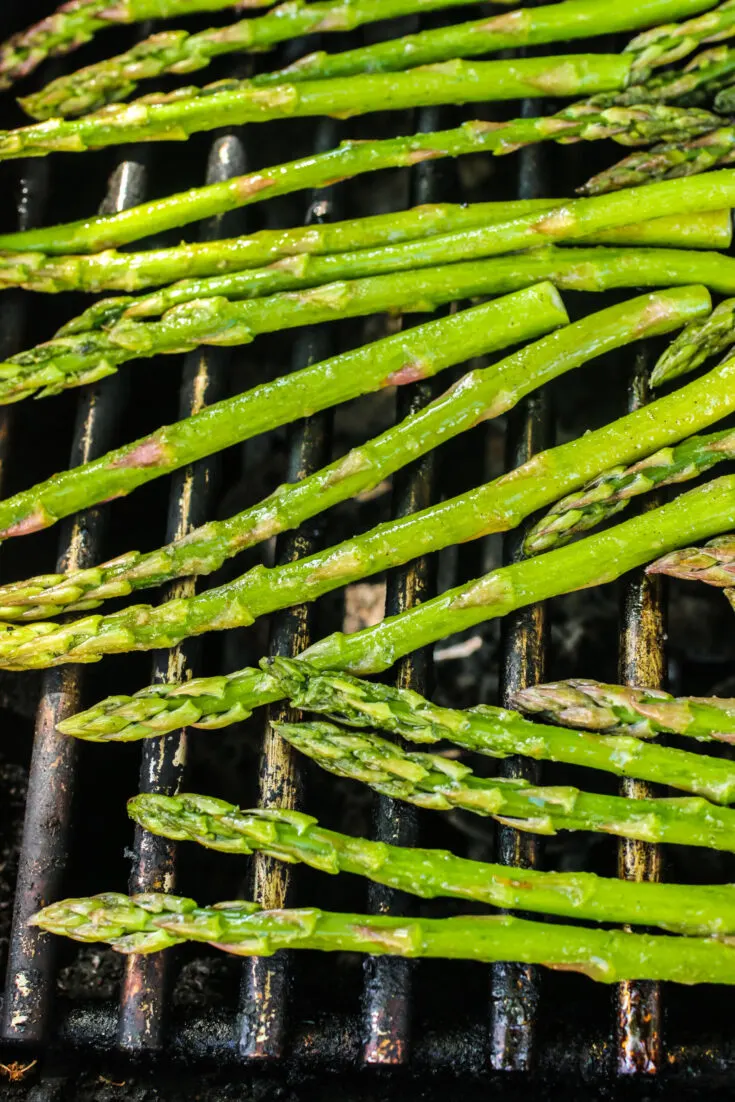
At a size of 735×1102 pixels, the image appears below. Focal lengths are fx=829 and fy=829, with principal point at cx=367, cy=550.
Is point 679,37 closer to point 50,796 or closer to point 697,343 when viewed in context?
point 697,343

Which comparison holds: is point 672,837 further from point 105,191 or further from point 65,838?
point 105,191

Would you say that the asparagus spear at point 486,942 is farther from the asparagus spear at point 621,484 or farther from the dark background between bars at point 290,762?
the asparagus spear at point 621,484

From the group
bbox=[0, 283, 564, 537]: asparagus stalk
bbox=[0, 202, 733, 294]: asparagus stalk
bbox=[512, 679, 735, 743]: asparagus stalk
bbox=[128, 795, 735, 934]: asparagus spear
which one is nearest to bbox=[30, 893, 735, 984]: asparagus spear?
bbox=[128, 795, 735, 934]: asparagus spear

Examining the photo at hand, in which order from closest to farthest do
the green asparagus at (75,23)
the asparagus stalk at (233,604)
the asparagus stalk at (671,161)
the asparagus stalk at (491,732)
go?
the asparagus stalk at (491,732) < the asparagus stalk at (233,604) < the asparagus stalk at (671,161) < the green asparagus at (75,23)

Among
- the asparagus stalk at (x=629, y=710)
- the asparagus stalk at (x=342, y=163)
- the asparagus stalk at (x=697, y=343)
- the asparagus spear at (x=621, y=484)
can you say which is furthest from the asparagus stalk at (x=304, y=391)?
the asparagus stalk at (x=629, y=710)

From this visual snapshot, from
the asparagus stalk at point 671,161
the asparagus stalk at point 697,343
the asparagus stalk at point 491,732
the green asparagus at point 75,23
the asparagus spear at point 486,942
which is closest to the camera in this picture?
the asparagus spear at point 486,942

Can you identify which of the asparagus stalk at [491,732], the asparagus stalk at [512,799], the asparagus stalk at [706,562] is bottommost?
the asparagus stalk at [512,799]

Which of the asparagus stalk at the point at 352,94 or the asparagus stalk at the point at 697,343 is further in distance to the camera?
the asparagus stalk at the point at 352,94

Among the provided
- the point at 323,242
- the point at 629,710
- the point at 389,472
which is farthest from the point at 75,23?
the point at 629,710
